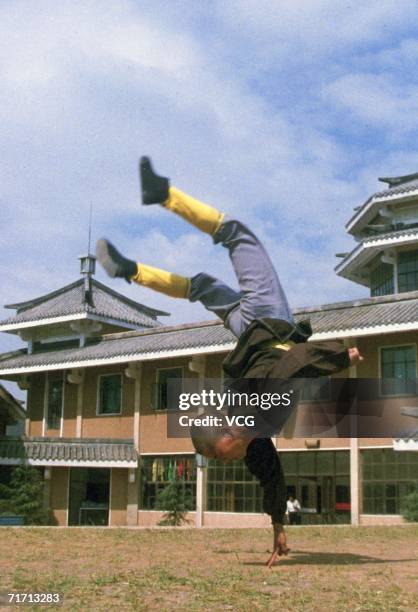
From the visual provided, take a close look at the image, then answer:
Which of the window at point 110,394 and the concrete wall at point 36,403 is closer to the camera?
the window at point 110,394

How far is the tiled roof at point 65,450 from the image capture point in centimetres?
2448

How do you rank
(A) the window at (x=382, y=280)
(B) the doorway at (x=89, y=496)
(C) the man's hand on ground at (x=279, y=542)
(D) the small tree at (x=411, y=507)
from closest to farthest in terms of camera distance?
(C) the man's hand on ground at (x=279, y=542), (D) the small tree at (x=411, y=507), (A) the window at (x=382, y=280), (B) the doorway at (x=89, y=496)

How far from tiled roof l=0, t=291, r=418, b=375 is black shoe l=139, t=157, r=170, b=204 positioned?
1340 cm

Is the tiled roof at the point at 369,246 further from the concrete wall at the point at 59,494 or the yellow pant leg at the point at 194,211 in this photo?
the yellow pant leg at the point at 194,211

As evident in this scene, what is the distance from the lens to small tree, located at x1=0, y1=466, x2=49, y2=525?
23.5 m

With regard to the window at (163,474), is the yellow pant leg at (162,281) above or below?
above

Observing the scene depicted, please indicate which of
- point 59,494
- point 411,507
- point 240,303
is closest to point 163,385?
point 59,494

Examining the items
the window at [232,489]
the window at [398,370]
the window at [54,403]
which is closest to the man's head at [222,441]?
the window at [398,370]

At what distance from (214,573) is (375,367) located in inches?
566

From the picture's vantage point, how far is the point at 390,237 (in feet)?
77.0

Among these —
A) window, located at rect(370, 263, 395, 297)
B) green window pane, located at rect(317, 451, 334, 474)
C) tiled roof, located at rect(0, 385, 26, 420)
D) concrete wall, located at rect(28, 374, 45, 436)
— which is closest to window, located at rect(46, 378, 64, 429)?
concrete wall, located at rect(28, 374, 45, 436)

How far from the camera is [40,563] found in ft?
27.3

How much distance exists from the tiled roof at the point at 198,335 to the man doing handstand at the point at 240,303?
12.4 meters

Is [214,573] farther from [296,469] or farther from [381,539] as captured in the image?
[296,469]
